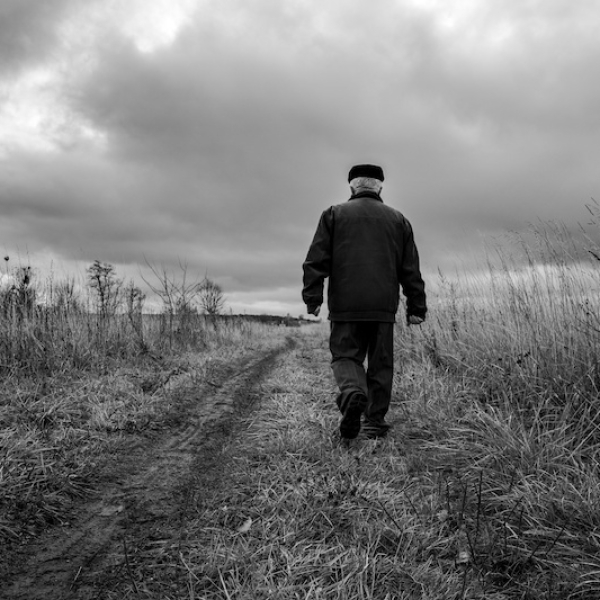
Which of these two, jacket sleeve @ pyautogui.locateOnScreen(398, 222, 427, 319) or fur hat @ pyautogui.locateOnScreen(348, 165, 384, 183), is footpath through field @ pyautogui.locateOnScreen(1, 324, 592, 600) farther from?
fur hat @ pyautogui.locateOnScreen(348, 165, 384, 183)

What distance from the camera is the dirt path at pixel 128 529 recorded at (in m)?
1.61

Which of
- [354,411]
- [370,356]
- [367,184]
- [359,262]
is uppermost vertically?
[367,184]

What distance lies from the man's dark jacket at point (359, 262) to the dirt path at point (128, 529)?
157 cm

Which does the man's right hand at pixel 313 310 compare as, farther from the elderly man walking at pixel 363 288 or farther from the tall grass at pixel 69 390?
the tall grass at pixel 69 390

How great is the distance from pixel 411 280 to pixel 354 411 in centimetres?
145

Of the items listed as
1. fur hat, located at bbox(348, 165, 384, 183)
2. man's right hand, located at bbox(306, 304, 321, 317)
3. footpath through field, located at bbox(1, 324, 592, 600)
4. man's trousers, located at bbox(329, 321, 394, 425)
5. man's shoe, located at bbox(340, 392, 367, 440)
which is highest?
fur hat, located at bbox(348, 165, 384, 183)

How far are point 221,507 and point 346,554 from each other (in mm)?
817

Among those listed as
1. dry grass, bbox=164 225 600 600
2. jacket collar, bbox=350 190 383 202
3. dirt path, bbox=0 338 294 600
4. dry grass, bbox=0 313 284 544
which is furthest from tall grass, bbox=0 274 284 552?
jacket collar, bbox=350 190 383 202

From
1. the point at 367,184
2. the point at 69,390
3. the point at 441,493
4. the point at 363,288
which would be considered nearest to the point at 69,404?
the point at 69,390

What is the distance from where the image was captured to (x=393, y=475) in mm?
2641

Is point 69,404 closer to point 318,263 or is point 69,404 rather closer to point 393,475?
point 318,263

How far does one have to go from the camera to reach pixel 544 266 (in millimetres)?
4137

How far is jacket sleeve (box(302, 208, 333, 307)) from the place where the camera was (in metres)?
3.63

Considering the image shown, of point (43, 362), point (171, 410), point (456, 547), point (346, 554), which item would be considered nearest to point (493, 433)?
point (456, 547)
